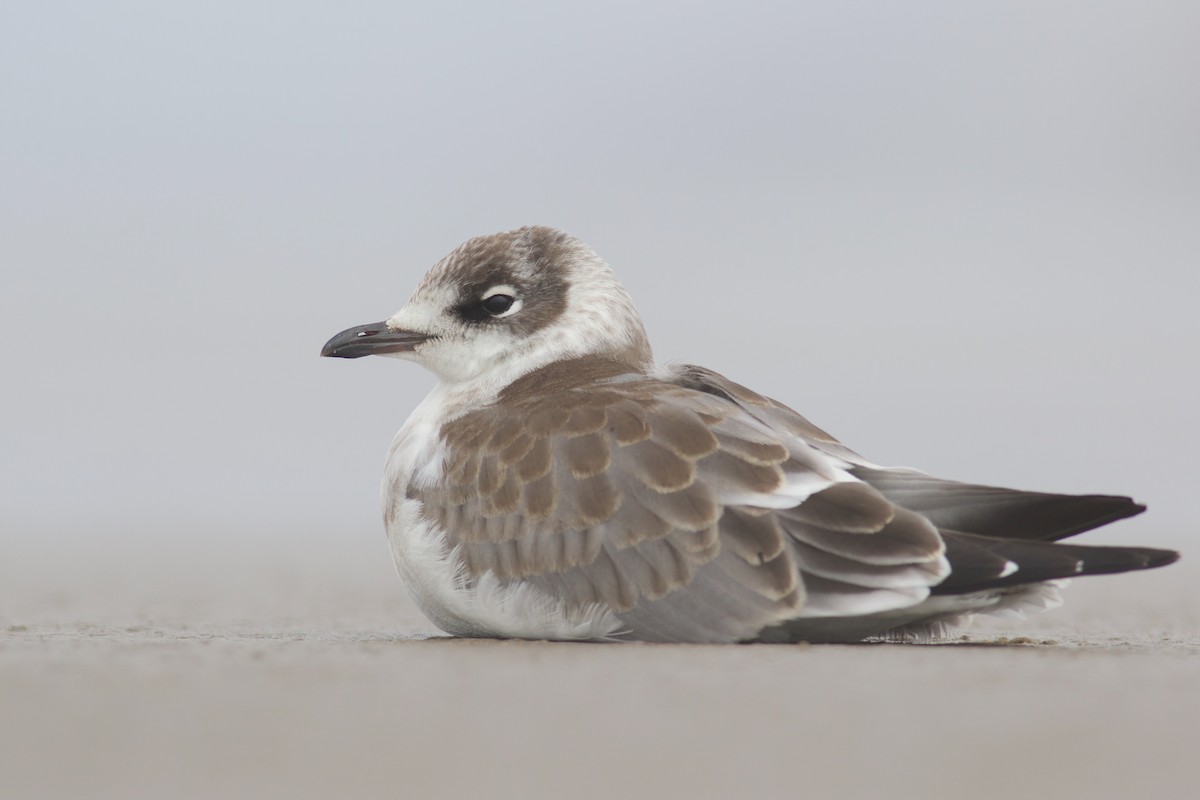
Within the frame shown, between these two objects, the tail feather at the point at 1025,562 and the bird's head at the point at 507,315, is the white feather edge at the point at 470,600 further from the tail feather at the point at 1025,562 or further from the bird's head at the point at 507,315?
the tail feather at the point at 1025,562

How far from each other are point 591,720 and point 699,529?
1431mm

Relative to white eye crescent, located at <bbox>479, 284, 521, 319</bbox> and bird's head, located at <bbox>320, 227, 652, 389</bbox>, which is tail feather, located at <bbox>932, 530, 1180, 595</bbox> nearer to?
bird's head, located at <bbox>320, 227, 652, 389</bbox>

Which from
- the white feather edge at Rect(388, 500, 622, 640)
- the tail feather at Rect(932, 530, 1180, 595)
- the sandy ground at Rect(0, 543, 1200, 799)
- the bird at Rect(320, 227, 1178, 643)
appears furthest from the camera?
the white feather edge at Rect(388, 500, 622, 640)

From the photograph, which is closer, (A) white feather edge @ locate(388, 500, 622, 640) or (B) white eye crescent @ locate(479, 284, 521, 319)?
(A) white feather edge @ locate(388, 500, 622, 640)

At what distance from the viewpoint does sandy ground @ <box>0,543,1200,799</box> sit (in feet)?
Answer: 9.14

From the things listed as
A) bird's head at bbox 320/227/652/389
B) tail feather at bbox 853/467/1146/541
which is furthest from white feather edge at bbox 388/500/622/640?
tail feather at bbox 853/467/1146/541

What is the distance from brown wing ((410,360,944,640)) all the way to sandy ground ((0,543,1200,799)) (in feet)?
0.59

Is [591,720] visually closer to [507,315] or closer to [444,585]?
[444,585]

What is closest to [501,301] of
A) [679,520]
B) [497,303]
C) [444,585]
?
[497,303]

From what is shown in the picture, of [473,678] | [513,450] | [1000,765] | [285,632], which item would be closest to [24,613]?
[285,632]

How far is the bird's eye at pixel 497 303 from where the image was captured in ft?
20.4

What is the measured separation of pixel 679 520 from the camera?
15.4 ft

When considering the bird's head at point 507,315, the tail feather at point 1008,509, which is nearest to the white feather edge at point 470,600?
the bird's head at point 507,315

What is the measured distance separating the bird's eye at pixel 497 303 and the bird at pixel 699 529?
0.71 meters
